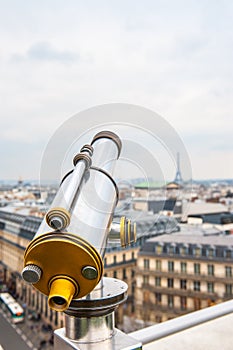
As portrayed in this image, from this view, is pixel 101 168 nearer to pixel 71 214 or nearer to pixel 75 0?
pixel 71 214

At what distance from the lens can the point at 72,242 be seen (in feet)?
1.10

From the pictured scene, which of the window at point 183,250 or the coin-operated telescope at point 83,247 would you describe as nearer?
the coin-operated telescope at point 83,247

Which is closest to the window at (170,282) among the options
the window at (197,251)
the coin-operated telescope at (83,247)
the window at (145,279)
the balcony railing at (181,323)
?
the window at (145,279)

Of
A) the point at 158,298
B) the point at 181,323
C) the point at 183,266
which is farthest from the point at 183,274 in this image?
the point at 181,323

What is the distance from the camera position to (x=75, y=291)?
0.35m

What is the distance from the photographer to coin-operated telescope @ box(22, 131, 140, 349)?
337mm

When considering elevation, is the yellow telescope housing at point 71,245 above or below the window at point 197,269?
above

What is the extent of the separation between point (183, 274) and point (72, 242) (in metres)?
3.98

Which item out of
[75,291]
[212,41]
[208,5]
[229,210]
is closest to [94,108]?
[75,291]

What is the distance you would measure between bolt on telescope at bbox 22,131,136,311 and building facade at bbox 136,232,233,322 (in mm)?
3162

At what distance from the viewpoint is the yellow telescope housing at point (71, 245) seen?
1.10ft

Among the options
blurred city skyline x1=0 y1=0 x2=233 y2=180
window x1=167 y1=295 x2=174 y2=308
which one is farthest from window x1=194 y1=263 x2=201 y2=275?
blurred city skyline x1=0 y1=0 x2=233 y2=180

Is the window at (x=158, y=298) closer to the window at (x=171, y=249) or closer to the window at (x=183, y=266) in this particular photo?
the window at (x=183, y=266)

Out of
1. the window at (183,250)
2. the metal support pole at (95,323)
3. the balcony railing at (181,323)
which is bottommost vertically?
the window at (183,250)
